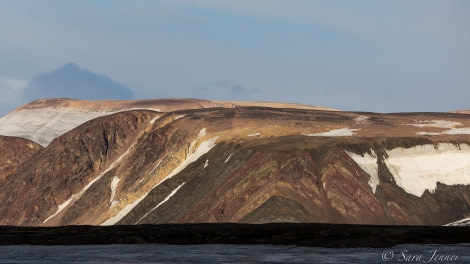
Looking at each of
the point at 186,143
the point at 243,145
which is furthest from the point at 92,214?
the point at 243,145

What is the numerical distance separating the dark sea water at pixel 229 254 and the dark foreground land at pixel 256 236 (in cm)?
340

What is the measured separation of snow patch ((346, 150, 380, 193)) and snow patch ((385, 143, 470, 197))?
2.30 metres

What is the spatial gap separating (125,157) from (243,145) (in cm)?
3378

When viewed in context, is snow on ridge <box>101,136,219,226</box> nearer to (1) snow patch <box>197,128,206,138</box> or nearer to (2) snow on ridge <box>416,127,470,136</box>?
(1) snow patch <box>197,128,206,138</box>

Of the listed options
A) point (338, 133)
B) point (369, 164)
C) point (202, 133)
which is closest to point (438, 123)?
point (338, 133)

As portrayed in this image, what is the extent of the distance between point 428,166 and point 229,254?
59.4 metres

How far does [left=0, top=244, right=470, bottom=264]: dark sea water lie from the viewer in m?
61.3

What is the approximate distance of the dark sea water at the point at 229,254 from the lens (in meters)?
61.3

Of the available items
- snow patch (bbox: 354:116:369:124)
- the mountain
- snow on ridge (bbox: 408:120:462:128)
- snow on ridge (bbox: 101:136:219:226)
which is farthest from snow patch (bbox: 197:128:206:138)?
snow on ridge (bbox: 408:120:462:128)

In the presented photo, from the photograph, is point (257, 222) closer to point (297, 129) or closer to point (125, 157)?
point (297, 129)

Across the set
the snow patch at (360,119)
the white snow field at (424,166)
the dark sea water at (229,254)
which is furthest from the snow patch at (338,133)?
the dark sea water at (229,254)

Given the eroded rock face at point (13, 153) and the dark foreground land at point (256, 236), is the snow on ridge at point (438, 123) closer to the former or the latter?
the dark foreground land at point (256, 236)

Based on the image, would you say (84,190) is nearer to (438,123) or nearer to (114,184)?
(114,184)

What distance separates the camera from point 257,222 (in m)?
99.6
